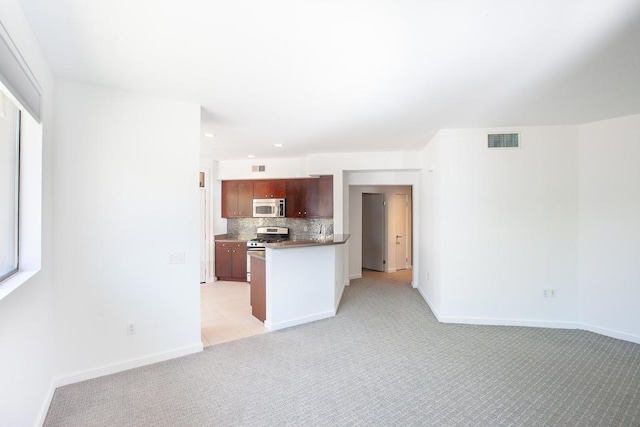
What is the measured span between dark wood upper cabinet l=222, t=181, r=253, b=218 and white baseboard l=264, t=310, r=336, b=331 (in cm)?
305

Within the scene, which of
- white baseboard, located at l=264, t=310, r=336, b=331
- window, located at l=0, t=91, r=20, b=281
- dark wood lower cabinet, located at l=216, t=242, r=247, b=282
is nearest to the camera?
window, located at l=0, t=91, r=20, b=281

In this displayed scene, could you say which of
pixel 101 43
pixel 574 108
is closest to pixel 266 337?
pixel 101 43

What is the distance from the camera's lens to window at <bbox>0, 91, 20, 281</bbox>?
172 cm

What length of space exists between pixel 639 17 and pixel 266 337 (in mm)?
3977

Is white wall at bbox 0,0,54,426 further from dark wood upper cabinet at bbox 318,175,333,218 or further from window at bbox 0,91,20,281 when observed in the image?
dark wood upper cabinet at bbox 318,175,333,218

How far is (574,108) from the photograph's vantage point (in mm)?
3111

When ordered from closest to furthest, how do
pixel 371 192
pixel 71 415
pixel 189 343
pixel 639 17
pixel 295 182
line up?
pixel 639 17, pixel 71 415, pixel 189 343, pixel 295 182, pixel 371 192

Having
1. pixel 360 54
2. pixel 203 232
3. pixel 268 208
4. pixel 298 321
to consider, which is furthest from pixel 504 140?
pixel 203 232

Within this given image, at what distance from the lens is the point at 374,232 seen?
7.49 meters

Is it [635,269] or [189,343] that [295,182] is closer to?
[189,343]

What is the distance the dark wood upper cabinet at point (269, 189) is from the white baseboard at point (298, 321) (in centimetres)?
281

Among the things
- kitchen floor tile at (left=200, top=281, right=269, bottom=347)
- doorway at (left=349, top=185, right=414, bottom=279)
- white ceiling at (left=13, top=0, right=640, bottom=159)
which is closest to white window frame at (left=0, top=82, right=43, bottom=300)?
white ceiling at (left=13, top=0, right=640, bottom=159)

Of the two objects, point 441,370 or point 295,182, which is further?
point 295,182

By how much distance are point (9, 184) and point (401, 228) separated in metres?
7.00
